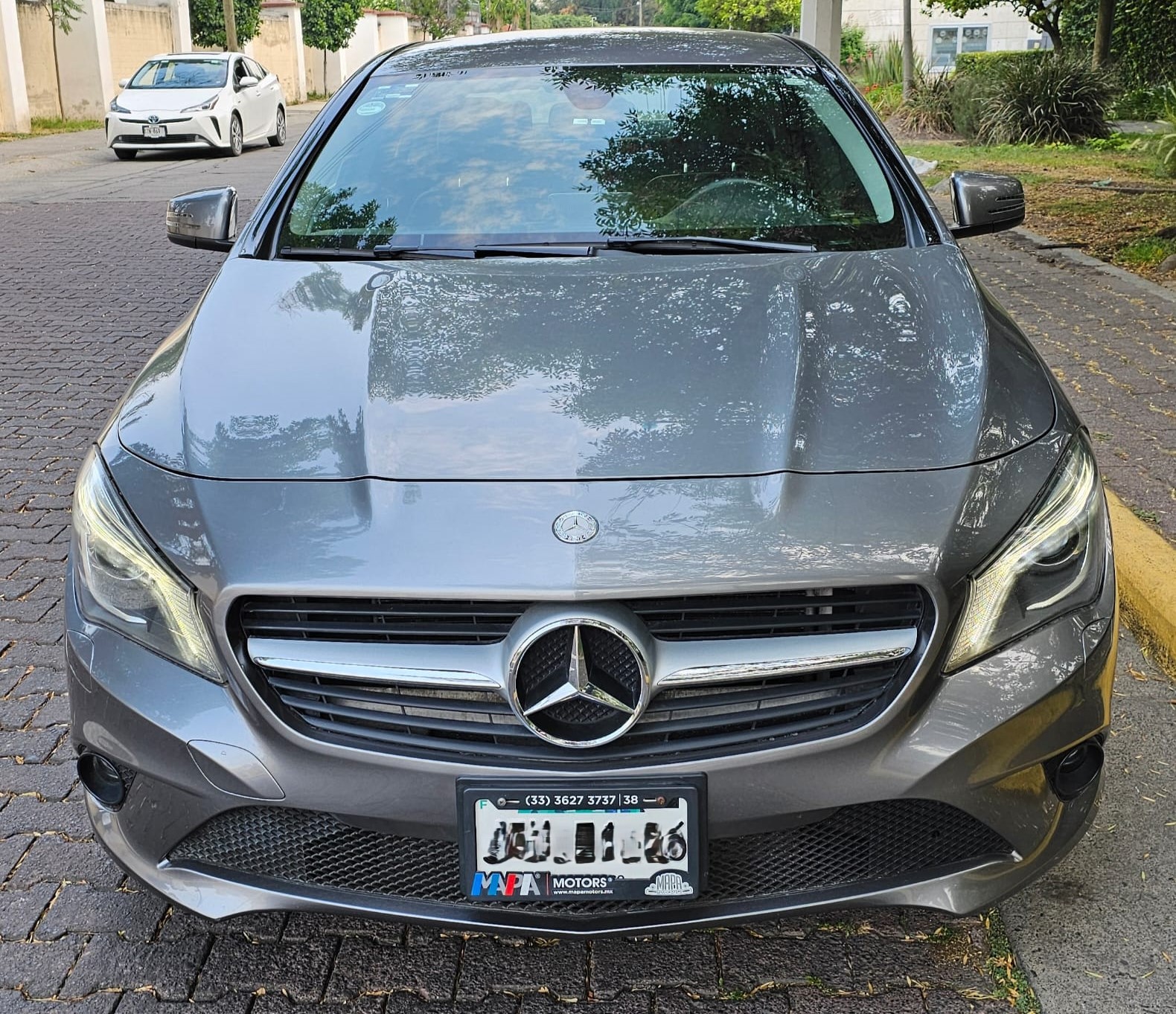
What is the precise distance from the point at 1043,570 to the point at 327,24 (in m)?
42.7

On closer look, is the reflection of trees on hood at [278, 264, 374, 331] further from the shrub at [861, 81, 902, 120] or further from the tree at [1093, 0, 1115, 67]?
the shrub at [861, 81, 902, 120]

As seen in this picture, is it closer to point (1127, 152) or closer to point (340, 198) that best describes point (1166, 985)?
point (340, 198)

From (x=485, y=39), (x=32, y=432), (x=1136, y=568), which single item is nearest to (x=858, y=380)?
(x=1136, y=568)

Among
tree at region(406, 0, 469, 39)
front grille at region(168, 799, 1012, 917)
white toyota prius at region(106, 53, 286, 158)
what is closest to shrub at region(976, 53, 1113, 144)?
white toyota prius at region(106, 53, 286, 158)

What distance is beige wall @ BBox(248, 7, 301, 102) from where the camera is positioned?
122ft

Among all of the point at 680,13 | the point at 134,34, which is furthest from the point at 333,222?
the point at 680,13

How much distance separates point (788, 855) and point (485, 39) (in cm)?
285

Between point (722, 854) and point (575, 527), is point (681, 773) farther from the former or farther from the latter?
point (575, 527)

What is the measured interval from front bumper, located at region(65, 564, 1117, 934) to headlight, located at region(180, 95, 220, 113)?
17932 millimetres

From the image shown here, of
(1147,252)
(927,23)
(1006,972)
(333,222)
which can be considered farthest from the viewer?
(927,23)

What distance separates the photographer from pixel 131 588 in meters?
2.03

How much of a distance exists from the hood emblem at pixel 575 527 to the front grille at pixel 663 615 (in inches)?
4.6

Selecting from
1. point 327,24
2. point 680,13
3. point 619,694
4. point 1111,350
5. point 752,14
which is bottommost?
point 1111,350

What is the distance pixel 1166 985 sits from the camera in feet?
7.16
